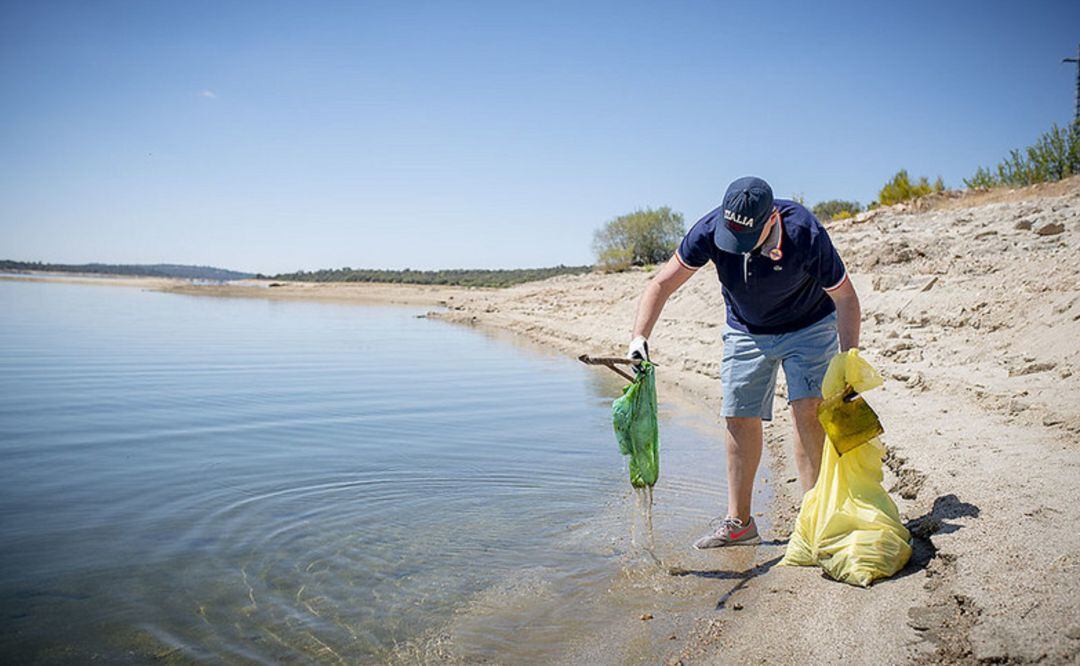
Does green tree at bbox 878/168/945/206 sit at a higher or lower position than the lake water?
higher

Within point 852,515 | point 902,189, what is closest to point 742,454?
point 852,515

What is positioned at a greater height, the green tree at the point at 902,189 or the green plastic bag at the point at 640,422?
the green tree at the point at 902,189

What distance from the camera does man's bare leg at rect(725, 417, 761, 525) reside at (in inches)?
146

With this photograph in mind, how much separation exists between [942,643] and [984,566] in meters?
0.49

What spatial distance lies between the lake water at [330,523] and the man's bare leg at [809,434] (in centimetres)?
77

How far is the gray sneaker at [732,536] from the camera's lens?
3836 mm

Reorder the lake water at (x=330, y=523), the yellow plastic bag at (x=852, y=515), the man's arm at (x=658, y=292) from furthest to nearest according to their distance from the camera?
the man's arm at (x=658, y=292)
the lake water at (x=330, y=523)
the yellow plastic bag at (x=852, y=515)

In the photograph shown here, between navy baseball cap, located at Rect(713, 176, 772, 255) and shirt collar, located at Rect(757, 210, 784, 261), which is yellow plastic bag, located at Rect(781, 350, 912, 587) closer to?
shirt collar, located at Rect(757, 210, 784, 261)

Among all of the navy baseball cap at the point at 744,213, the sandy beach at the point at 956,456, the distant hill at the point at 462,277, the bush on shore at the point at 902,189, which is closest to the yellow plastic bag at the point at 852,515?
the sandy beach at the point at 956,456

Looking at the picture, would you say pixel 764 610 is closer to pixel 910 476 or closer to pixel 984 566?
pixel 984 566

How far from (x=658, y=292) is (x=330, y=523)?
248 cm

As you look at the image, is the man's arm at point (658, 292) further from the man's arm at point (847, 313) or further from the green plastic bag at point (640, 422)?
the man's arm at point (847, 313)

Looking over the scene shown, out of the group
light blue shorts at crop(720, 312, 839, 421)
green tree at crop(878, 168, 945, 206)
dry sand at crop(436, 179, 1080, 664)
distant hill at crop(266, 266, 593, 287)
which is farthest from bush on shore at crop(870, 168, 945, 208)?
distant hill at crop(266, 266, 593, 287)

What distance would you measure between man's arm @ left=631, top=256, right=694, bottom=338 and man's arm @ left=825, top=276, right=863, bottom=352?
2.42 feet
